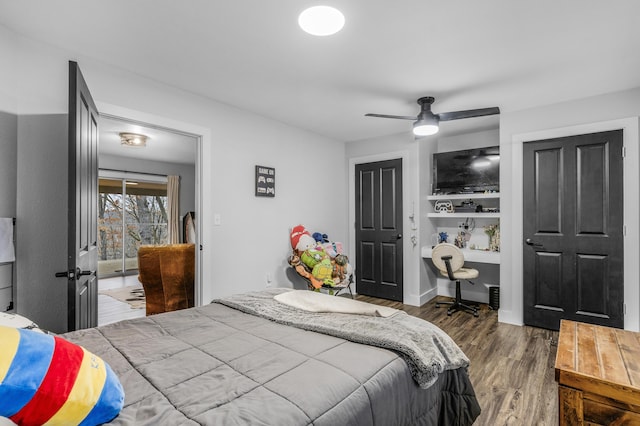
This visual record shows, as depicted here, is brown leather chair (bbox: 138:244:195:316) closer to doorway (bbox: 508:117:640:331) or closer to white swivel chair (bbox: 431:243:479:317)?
white swivel chair (bbox: 431:243:479:317)

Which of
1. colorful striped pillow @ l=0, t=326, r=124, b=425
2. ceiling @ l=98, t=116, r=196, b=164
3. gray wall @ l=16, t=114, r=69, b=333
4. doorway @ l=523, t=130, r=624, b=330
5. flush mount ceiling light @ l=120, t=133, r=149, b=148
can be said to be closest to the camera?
colorful striped pillow @ l=0, t=326, r=124, b=425

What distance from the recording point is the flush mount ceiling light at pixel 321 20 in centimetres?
193

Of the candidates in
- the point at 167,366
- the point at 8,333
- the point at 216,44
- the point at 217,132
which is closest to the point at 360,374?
the point at 167,366

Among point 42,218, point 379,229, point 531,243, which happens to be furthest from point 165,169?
point 531,243

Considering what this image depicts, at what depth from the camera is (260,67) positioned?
8.79 ft

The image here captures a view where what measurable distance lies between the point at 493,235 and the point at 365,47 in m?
3.36

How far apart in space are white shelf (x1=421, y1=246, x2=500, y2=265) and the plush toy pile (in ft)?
4.20

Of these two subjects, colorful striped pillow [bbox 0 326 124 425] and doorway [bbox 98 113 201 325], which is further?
doorway [bbox 98 113 201 325]

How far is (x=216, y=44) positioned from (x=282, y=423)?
234cm

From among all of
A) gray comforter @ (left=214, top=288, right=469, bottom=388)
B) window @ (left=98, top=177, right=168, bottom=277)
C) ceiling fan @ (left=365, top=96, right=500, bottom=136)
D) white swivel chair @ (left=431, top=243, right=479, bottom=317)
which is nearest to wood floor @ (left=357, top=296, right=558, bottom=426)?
white swivel chair @ (left=431, top=243, right=479, bottom=317)

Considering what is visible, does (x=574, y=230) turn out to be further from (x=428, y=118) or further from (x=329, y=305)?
(x=329, y=305)

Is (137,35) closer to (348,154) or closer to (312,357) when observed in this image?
(312,357)

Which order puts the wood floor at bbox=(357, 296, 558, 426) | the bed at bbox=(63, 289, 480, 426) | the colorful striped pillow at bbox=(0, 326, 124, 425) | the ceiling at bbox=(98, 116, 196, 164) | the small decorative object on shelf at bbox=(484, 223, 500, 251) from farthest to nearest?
the ceiling at bbox=(98, 116, 196, 164), the small decorative object on shelf at bbox=(484, 223, 500, 251), the wood floor at bbox=(357, 296, 558, 426), the bed at bbox=(63, 289, 480, 426), the colorful striped pillow at bbox=(0, 326, 124, 425)

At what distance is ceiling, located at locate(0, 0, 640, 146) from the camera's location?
194 cm
